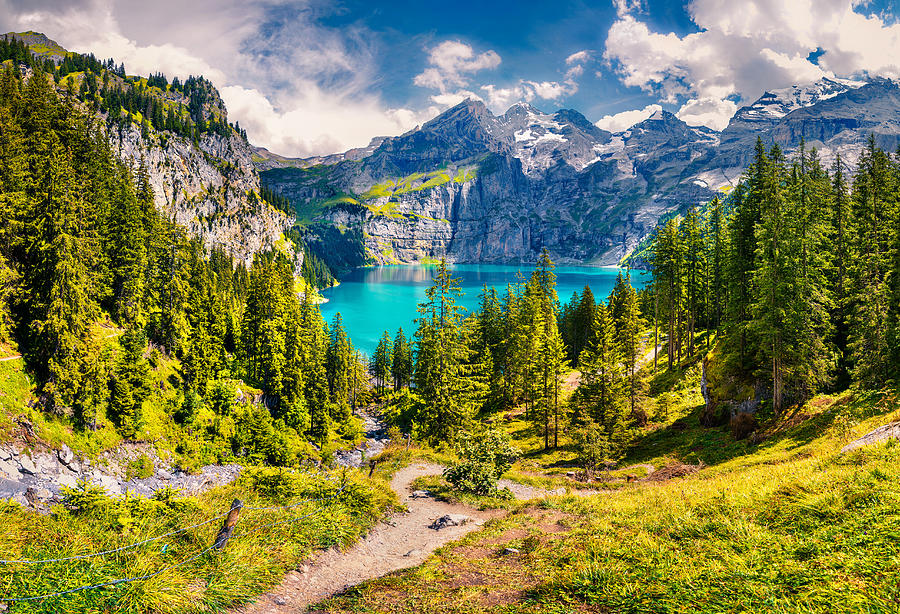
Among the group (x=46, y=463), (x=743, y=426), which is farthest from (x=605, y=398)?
(x=46, y=463)

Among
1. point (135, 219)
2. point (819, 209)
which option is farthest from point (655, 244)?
point (135, 219)

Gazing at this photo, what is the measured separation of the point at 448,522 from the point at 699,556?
31.4ft

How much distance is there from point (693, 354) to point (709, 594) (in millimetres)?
45474

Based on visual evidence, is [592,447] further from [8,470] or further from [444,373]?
[8,470]

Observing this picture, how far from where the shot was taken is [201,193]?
16538 cm

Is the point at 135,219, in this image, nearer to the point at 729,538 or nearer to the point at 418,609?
the point at 418,609

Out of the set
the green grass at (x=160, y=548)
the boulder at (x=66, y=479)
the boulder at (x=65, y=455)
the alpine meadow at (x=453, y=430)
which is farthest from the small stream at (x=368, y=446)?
the green grass at (x=160, y=548)

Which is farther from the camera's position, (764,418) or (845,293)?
(845,293)

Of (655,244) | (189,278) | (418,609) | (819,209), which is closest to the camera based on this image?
(418,609)

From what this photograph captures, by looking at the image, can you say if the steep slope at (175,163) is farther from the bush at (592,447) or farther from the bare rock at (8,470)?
the bush at (592,447)

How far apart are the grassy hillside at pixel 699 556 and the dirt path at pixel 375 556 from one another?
996 mm

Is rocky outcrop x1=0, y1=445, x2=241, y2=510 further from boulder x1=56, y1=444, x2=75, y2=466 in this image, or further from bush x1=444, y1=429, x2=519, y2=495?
bush x1=444, y1=429, x2=519, y2=495

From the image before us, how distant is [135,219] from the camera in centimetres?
4469

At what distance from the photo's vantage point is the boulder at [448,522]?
14.5 m
